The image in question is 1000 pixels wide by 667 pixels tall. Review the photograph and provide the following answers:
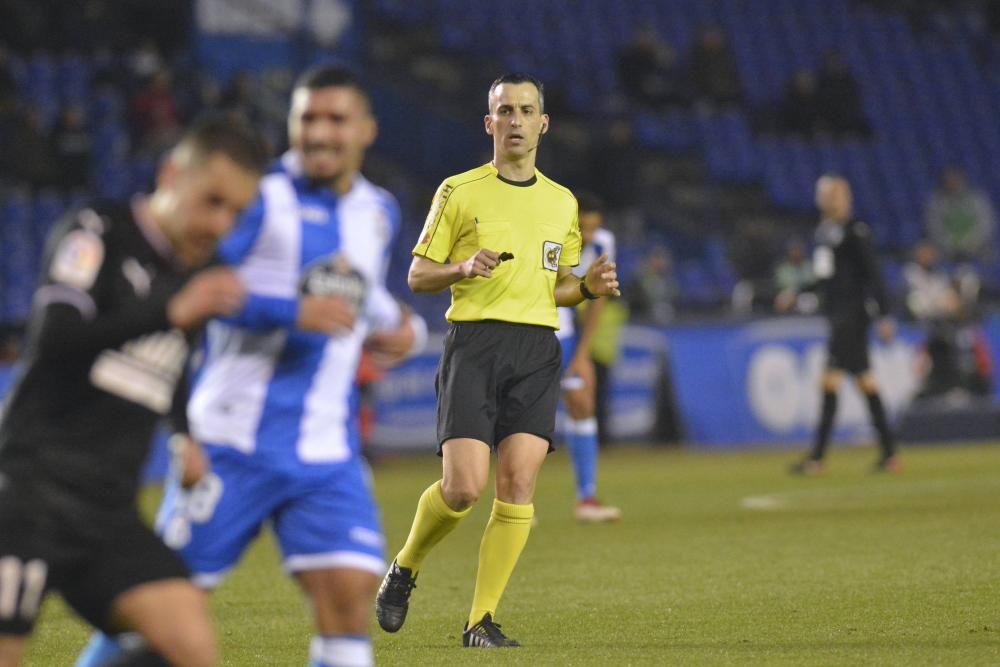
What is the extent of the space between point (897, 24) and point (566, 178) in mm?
9032

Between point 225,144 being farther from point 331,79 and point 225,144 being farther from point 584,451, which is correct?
point 584,451

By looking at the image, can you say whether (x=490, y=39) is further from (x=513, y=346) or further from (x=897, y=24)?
(x=513, y=346)

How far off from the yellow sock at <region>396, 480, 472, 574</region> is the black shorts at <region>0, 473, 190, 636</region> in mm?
2839

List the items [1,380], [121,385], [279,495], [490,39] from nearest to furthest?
[121,385] < [279,495] < [1,380] < [490,39]

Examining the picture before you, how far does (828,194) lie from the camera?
49.0 feet

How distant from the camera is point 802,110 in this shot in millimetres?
25562

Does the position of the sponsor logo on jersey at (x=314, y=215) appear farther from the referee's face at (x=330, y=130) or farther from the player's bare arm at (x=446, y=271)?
the player's bare arm at (x=446, y=271)

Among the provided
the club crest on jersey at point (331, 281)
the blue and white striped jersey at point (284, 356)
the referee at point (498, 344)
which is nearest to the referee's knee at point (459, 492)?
the referee at point (498, 344)

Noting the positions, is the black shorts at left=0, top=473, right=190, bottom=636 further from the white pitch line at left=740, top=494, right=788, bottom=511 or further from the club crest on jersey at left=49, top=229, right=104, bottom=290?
the white pitch line at left=740, top=494, right=788, bottom=511

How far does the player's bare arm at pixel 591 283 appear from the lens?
7121mm

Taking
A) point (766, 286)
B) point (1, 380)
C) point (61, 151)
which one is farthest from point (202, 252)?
point (766, 286)

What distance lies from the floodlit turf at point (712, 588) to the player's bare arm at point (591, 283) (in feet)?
4.66

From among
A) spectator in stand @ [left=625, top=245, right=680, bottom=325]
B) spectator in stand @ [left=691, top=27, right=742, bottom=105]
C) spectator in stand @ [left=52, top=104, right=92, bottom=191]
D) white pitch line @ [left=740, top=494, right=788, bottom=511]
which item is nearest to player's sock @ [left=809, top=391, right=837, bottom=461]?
white pitch line @ [left=740, top=494, right=788, bottom=511]

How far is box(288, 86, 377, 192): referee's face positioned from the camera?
485 centimetres
